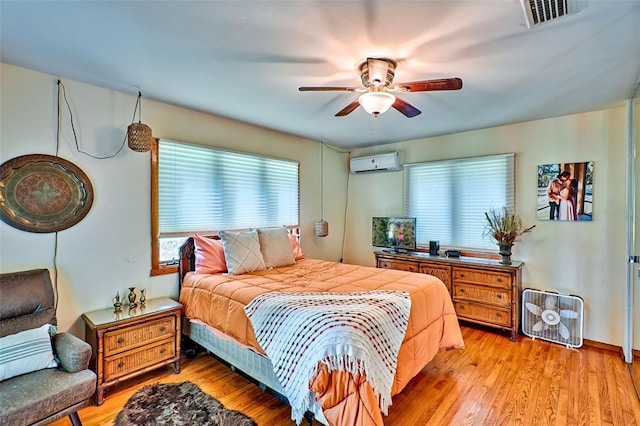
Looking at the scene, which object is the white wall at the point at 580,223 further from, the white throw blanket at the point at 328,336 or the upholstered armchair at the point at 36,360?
the upholstered armchair at the point at 36,360

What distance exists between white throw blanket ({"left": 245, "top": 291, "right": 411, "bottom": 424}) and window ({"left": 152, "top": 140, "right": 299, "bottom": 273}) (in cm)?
145

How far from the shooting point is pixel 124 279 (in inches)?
108

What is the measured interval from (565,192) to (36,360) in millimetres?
4805

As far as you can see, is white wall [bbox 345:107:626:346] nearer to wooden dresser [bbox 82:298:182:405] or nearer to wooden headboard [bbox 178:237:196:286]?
wooden headboard [bbox 178:237:196:286]

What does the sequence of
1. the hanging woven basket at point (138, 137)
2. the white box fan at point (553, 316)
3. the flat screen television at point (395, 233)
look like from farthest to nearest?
the flat screen television at point (395, 233) < the white box fan at point (553, 316) < the hanging woven basket at point (138, 137)

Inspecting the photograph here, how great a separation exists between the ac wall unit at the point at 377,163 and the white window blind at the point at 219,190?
1.20 m

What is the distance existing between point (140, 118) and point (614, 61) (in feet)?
12.7

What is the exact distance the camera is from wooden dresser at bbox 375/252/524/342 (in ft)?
10.6

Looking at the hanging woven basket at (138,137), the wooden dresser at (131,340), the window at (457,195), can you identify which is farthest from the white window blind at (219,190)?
the window at (457,195)

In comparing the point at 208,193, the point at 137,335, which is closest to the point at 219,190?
the point at 208,193

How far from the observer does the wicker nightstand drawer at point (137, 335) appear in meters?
2.26

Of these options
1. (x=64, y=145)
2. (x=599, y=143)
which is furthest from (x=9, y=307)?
(x=599, y=143)

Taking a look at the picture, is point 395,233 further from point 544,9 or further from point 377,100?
point 544,9

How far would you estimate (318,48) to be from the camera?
6.35 ft
